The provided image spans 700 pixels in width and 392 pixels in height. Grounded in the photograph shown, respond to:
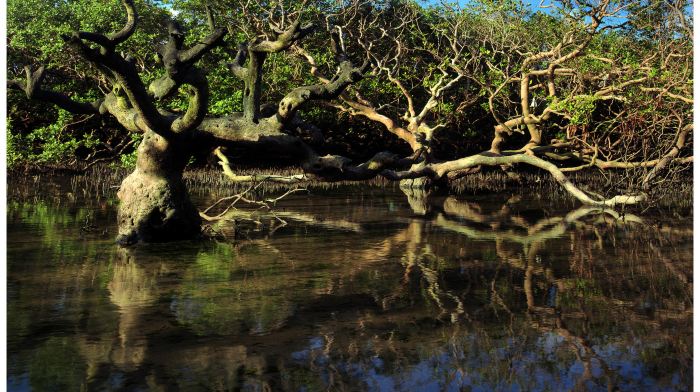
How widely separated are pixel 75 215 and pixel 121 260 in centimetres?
586

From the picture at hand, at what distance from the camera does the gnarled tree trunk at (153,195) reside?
12445 mm

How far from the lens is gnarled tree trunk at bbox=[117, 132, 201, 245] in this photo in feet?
40.8

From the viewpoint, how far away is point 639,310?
26.8 ft

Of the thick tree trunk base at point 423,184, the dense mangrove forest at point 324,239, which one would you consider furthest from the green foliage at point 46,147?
the thick tree trunk base at point 423,184

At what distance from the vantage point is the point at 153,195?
40.8ft

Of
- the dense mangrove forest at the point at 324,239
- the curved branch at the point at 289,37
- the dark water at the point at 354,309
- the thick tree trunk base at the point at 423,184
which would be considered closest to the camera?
the dark water at the point at 354,309

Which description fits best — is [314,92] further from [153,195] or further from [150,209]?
[150,209]

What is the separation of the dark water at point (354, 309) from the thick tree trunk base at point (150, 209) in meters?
0.41

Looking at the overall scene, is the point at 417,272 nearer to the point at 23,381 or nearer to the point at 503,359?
the point at 503,359

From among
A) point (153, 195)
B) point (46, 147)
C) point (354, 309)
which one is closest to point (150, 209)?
point (153, 195)

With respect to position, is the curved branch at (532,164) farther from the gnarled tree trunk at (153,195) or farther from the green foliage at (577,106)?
the gnarled tree trunk at (153,195)

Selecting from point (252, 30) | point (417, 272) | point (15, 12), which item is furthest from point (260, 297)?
point (15, 12)

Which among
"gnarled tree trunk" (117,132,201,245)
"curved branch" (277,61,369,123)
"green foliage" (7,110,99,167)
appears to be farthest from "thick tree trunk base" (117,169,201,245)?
"green foliage" (7,110,99,167)

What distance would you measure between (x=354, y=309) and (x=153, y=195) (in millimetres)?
5354
